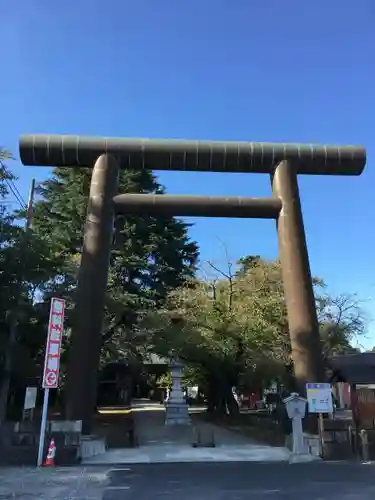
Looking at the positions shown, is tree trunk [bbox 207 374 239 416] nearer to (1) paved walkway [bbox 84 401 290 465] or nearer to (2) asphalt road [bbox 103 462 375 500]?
(1) paved walkway [bbox 84 401 290 465]

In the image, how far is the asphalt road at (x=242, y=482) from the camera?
873 centimetres

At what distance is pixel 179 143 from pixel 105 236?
164 inches

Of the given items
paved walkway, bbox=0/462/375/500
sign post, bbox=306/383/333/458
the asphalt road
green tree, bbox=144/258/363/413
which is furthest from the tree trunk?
paved walkway, bbox=0/462/375/500

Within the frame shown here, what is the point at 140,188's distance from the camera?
2953 centimetres

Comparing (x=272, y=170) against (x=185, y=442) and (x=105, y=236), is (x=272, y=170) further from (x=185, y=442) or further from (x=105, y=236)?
(x=185, y=442)

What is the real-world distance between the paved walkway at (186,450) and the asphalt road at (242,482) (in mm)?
1389

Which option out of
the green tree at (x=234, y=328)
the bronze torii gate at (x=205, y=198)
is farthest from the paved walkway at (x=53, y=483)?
the green tree at (x=234, y=328)

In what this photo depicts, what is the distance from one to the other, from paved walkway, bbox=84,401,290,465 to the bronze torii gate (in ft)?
7.29

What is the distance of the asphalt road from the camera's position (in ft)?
28.7

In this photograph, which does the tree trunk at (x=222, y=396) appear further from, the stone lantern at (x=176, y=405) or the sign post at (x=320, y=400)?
the sign post at (x=320, y=400)

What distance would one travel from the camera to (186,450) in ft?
52.3

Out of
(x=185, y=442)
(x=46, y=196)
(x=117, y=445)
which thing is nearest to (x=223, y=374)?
(x=185, y=442)

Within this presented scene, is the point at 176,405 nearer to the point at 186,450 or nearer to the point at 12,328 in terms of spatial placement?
the point at 186,450

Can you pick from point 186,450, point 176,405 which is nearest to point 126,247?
point 176,405
